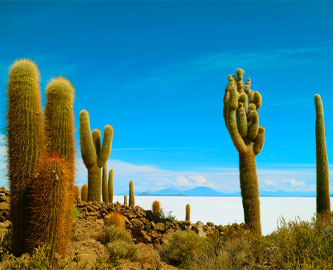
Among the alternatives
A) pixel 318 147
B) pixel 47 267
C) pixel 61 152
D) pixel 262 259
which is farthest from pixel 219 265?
pixel 318 147

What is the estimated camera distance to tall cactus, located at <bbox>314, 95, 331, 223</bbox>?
52.5 feet

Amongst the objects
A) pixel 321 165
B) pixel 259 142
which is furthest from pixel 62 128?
pixel 321 165

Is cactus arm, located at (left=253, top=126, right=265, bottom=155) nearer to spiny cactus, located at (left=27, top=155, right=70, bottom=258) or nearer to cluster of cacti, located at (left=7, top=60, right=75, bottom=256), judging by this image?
cluster of cacti, located at (left=7, top=60, right=75, bottom=256)

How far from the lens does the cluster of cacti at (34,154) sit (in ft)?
28.2

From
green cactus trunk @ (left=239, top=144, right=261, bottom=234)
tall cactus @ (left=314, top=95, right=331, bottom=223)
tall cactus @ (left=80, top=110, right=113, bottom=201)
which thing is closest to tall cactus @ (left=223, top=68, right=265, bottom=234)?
green cactus trunk @ (left=239, top=144, right=261, bottom=234)

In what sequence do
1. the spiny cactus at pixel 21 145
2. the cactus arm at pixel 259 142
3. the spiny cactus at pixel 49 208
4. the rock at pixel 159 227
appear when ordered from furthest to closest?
the cactus arm at pixel 259 142, the rock at pixel 159 227, the spiny cactus at pixel 21 145, the spiny cactus at pixel 49 208

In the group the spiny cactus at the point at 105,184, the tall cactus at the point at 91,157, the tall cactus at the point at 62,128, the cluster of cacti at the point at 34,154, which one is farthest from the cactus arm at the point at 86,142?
the cluster of cacti at the point at 34,154

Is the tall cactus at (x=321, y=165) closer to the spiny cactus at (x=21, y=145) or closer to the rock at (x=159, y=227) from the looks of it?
the rock at (x=159, y=227)

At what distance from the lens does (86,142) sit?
1745 centimetres

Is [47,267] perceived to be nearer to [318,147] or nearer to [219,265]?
[219,265]

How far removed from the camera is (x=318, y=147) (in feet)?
54.5

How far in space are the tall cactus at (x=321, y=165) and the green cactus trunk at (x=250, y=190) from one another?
2.85 metres

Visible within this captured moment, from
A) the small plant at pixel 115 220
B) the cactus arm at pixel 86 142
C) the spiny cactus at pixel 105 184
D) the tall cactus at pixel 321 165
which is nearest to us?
the small plant at pixel 115 220

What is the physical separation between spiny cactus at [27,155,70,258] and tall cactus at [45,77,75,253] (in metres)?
0.55
